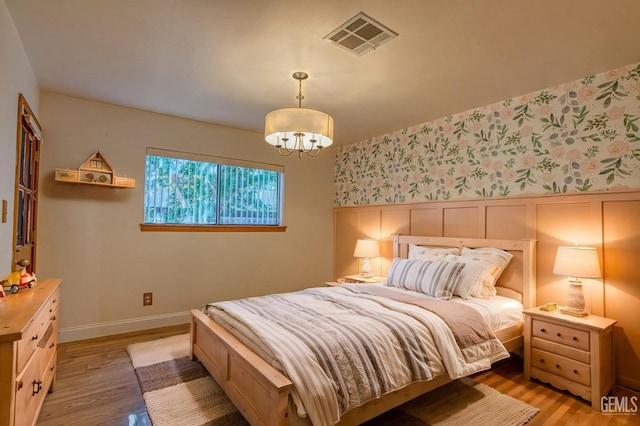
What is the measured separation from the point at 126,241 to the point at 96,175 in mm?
785

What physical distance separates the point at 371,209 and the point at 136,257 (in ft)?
10.0

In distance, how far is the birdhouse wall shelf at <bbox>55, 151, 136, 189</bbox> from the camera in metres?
3.19

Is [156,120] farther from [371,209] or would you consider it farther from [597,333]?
[597,333]

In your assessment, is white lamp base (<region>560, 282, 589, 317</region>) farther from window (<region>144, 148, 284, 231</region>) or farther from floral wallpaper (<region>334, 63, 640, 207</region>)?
window (<region>144, 148, 284, 231</region>)

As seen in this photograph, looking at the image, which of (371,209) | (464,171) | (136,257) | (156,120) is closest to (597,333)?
(464,171)

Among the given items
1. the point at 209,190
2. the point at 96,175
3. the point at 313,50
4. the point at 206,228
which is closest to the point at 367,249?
the point at 206,228

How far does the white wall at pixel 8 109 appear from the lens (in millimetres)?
1979

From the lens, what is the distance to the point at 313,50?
7.76 ft

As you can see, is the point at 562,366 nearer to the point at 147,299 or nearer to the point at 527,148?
the point at 527,148

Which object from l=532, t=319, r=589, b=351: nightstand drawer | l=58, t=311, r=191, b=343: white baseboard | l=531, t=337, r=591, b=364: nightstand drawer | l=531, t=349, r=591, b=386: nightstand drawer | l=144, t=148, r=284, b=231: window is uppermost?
l=144, t=148, r=284, b=231: window

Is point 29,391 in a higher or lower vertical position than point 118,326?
higher

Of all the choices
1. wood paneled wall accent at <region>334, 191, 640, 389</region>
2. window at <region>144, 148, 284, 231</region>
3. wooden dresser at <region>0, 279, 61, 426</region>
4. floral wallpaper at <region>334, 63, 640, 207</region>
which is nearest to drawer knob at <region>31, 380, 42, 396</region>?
wooden dresser at <region>0, 279, 61, 426</region>

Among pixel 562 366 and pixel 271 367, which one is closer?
pixel 271 367

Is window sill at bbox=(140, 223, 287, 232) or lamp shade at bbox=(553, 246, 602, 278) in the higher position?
window sill at bbox=(140, 223, 287, 232)
